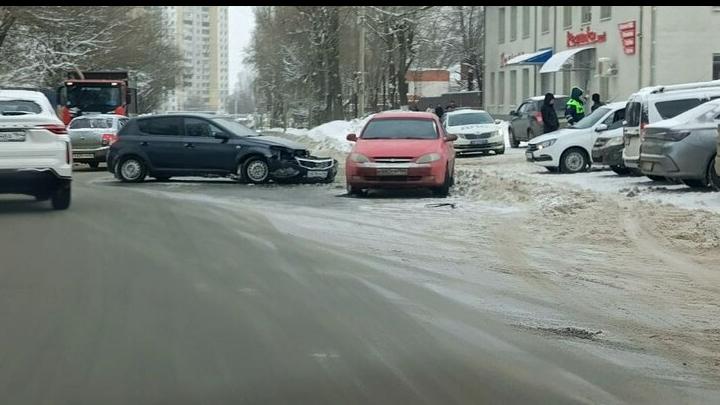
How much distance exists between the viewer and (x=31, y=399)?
598 centimetres

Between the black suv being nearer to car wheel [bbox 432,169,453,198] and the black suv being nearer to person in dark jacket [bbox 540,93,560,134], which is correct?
car wheel [bbox 432,169,453,198]

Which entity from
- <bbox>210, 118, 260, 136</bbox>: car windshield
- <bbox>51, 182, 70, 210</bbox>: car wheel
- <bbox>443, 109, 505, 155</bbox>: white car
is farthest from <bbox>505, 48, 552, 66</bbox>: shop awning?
<bbox>51, 182, 70, 210</bbox>: car wheel

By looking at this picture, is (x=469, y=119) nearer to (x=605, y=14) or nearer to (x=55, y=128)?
(x=605, y=14)

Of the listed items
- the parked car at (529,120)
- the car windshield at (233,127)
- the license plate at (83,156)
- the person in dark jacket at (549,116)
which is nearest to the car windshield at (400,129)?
the car windshield at (233,127)

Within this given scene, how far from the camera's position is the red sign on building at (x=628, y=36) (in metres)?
38.0

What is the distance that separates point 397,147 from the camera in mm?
18766

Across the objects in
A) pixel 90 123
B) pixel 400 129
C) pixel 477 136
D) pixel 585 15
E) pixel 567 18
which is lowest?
pixel 477 136

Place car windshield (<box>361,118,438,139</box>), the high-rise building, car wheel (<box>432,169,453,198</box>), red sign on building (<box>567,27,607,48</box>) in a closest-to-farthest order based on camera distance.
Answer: car wheel (<box>432,169,453,198</box>) < car windshield (<box>361,118,438,139</box>) < red sign on building (<box>567,27,607,48</box>) < the high-rise building

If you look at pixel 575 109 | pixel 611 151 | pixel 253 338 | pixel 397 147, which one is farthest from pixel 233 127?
pixel 253 338

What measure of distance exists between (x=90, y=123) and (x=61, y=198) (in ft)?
45.3

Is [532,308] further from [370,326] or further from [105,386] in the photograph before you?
[105,386]

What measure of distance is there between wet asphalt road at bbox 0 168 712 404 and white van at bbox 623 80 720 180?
9647mm

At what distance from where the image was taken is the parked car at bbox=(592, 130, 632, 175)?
21.5 m
